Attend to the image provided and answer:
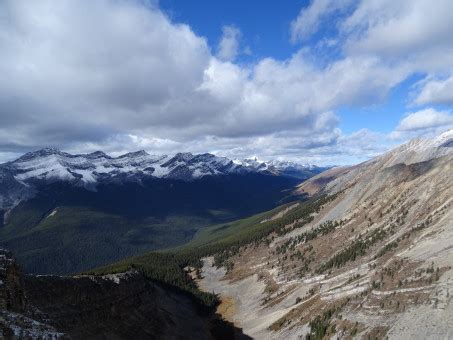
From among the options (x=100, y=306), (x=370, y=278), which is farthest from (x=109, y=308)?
(x=370, y=278)

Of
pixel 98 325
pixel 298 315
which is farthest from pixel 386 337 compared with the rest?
pixel 98 325

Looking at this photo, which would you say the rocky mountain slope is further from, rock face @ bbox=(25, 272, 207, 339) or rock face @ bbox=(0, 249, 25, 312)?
rock face @ bbox=(0, 249, 25, 312)

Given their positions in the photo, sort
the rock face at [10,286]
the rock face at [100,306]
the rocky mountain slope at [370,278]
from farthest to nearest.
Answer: the rocky mountain slope at [370,278], the rock face at [100,306], the rock face at [10,286]

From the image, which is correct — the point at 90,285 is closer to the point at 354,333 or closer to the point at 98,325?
the point at 98,325

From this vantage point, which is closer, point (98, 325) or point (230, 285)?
point (98, 325)

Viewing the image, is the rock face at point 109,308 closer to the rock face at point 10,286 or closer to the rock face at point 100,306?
the rock face at point 100,306

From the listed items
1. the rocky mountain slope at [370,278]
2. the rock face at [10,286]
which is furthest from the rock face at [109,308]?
the rocky mountain slope at [370,278]
